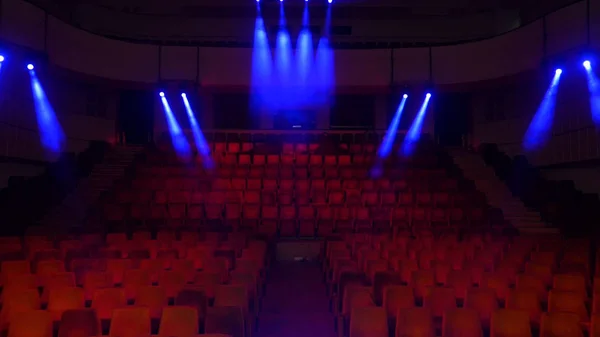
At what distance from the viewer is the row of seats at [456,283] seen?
14.5 ft

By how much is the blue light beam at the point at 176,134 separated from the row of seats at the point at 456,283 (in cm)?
→ 672

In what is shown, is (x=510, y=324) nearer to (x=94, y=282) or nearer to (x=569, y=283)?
(x=569, y=283)

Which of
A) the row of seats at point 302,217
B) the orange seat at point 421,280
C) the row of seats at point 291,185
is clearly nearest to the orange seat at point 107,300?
the orange seat at point 421,280

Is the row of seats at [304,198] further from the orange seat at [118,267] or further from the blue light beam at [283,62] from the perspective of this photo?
the blue light beam at [283,62]

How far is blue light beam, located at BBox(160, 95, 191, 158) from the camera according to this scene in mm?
14455

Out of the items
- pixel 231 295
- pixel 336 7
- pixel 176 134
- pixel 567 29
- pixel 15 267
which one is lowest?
pixel 231 295

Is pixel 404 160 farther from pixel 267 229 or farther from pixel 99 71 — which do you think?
pixel 99 71

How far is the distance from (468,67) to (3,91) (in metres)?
10.5

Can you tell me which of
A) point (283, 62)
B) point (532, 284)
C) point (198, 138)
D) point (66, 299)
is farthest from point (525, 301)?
point (283, 62)

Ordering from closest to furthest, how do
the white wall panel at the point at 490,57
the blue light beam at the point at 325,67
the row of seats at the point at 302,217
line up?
the row of seats at the point at 302,217 → the white wall panel at the point at 490,57 → the blue light beam at the point at 325,67

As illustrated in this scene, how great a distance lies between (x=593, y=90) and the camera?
12.2m

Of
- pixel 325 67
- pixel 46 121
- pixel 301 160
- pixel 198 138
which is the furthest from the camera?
pixel 325 67

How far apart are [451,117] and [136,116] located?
8.88 meters

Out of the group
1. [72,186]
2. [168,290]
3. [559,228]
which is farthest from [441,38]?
[168,290]
